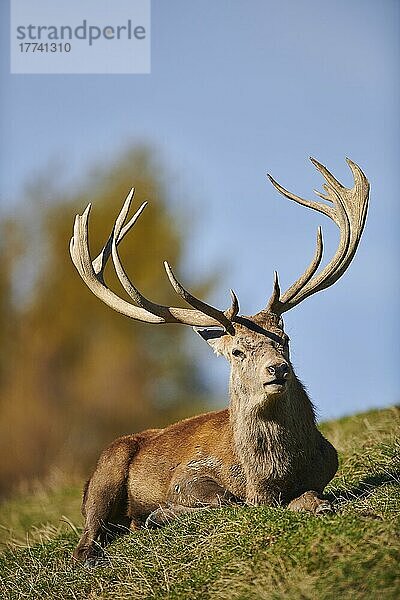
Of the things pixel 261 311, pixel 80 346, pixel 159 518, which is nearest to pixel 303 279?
pixel 261 311

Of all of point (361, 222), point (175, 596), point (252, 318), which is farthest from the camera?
point (361, 222)

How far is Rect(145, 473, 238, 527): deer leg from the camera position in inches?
306

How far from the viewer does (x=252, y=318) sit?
7.71 metres

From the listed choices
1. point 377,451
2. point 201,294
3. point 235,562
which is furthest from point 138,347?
point 235,562

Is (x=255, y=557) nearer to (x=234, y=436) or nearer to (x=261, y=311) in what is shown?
(x=234, y=436)

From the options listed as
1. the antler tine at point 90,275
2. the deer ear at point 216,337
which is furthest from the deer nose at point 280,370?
the antler tine at point 90,275

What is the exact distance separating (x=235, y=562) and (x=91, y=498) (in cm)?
254

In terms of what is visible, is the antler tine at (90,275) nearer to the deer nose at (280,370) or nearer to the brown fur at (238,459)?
the brown fur at (238,459)

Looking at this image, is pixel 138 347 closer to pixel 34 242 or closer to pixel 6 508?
pixel 34 242

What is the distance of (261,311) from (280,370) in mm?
741

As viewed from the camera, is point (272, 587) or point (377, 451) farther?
point (377, 451)

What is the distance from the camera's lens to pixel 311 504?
7.06 meters

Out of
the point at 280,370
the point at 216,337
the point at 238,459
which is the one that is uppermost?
the point at 216,337

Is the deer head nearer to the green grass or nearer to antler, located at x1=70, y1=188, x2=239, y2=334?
antler, located at x1=70, y1=188, x2=239, y2=334
